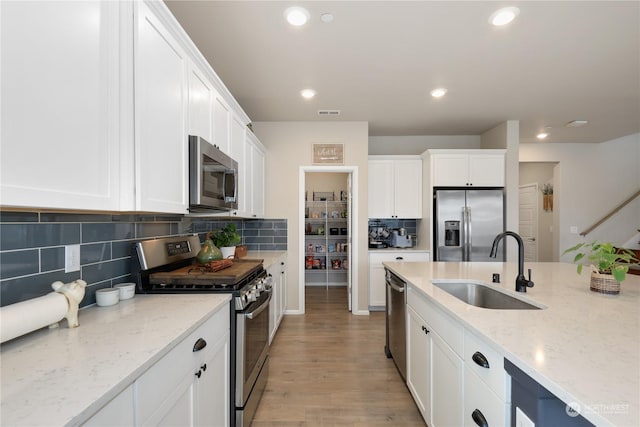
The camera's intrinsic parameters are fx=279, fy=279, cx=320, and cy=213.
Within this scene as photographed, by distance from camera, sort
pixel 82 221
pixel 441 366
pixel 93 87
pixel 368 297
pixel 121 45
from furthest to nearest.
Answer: pixel 368 297 → pixel 441 366 → pixel 82 221 → pixel 121 45 → pixel 93 87

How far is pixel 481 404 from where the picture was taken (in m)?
1.09

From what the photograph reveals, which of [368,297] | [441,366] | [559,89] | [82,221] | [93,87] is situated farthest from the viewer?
[368,297]

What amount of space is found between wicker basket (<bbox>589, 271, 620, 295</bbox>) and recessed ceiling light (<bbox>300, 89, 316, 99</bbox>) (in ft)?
9.06

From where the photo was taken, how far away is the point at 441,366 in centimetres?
148

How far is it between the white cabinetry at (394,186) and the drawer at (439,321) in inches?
95.3

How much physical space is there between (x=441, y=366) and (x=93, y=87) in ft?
6.50

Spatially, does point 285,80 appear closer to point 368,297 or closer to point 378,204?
point 378,204

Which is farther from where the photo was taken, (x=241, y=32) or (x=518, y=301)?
(x=241, y=32)

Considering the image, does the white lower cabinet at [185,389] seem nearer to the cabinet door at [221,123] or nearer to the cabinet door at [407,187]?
the cabinet door at [221,123]

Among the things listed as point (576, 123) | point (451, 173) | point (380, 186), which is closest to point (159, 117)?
point (380, 186)

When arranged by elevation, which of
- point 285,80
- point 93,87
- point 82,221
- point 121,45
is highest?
point 285,80

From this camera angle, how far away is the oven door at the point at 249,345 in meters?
1.62

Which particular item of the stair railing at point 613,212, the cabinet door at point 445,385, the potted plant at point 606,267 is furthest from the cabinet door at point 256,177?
the stair railing at point 613,212

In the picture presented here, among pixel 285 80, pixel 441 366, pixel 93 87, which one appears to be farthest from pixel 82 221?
pixel 285 80
